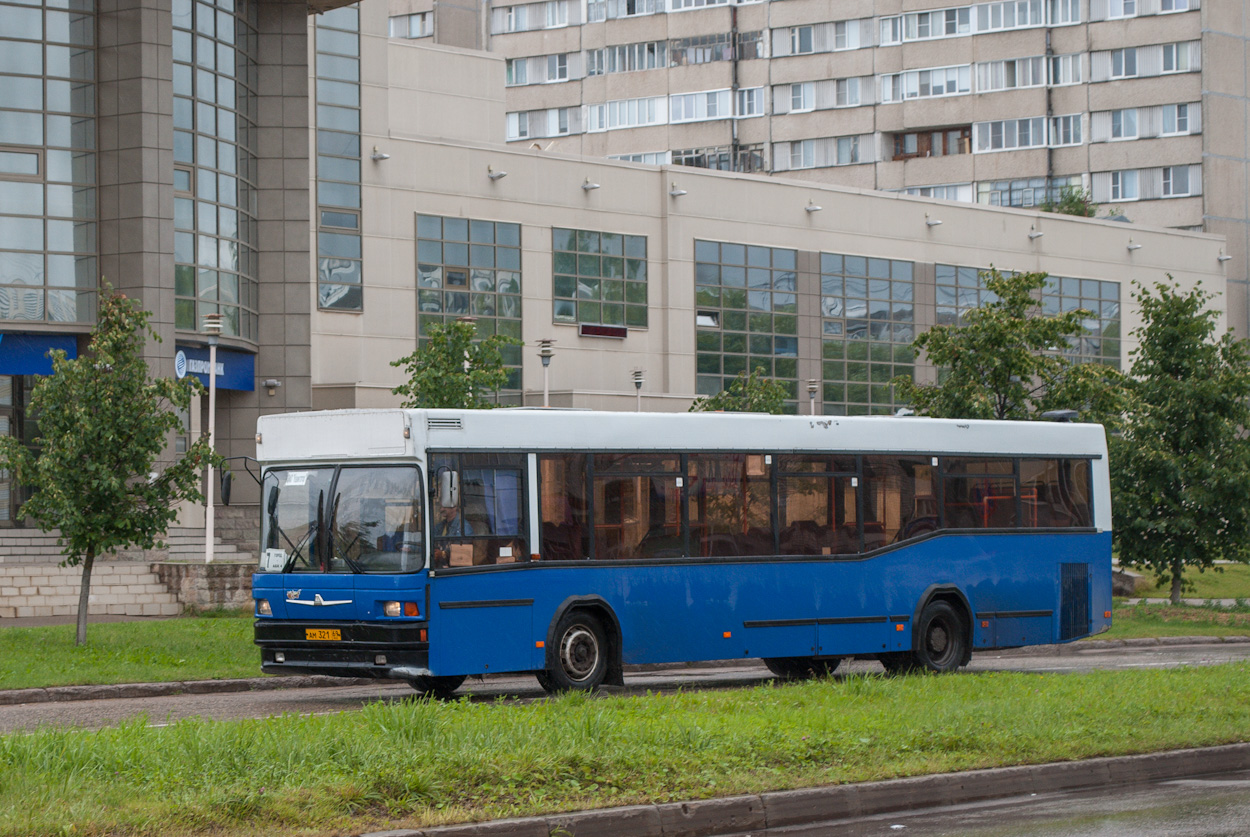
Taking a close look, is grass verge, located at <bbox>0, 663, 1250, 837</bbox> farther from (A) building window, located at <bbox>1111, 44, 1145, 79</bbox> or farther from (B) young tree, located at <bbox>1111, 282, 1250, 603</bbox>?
(A) building window, located at <bbox>1111, 44, 1145, 79</bbox>

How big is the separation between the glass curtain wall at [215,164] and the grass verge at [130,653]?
599 inches

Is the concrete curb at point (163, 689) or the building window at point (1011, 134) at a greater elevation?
the building window at point (1011, 134)

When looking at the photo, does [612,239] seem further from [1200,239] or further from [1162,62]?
[1162,62]

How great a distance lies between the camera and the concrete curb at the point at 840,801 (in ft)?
27.8

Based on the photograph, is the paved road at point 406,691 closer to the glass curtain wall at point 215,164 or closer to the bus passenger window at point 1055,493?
the bus passenger window at point 1055,493

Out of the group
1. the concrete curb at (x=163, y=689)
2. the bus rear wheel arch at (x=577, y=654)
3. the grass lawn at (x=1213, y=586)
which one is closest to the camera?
the bus rear wheel arch at (x=577, y=654)

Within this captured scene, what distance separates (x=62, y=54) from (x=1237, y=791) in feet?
112

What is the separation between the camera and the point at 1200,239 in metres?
68.8

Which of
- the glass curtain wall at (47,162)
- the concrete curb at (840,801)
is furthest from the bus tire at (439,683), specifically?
the glass curtain wall at (47,162)

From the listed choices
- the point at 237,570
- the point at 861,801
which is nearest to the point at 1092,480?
the point at 861,801

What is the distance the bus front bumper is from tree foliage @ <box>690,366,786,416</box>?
1231 inches

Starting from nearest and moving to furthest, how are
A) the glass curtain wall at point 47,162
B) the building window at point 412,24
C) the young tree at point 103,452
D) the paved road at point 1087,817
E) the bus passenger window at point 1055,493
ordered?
the paved road at point 1087,817 → the bus passenger window at point 1055,493 → the young tree at point 103,452 → the glass curtain wall at point 47,162 → the building window at point 412,24

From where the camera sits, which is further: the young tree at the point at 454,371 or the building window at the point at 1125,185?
the building window at the point at 1125,185

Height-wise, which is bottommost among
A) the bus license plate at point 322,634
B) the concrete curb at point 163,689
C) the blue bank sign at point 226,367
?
the concrete curb at point 163,689
